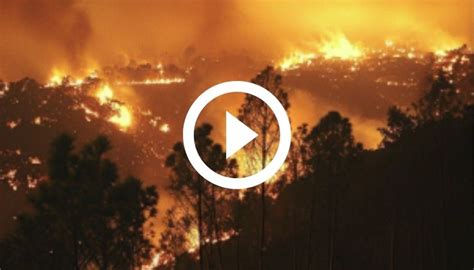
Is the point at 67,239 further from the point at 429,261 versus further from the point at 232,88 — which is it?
the point at 429,261

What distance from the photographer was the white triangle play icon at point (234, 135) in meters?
18.1

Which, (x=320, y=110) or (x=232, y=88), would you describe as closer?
(x=232, y=88)

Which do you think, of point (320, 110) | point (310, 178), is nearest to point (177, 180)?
point (310, 178)

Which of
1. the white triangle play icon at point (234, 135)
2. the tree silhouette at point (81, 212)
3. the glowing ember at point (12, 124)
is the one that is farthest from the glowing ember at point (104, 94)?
the tree silhouette at point (81, 212)

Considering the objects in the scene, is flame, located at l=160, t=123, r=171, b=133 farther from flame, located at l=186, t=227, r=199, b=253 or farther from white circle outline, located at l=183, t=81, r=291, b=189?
white circle outline, located at l=183, t=81, r=291, b=189

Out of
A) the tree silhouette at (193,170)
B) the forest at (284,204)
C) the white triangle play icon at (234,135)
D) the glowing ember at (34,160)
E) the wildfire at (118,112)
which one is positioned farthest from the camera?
the wildfire at (118,112)

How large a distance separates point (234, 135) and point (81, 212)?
276 inches

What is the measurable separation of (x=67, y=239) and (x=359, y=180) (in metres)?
34.8

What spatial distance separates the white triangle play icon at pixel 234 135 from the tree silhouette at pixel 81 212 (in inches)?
141

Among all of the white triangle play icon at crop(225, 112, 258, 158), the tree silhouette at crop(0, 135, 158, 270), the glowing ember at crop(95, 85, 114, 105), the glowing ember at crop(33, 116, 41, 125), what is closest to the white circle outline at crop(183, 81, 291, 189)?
the white triangle play icon at crop(225, 112, 258, 158)

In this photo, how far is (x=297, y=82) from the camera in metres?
178

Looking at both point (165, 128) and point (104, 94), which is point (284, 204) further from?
point (104, 94)

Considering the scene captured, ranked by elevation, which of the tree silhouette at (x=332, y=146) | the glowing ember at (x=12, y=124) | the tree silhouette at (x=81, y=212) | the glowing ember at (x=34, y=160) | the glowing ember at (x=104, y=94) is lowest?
the tree silhouette at (x=81, y=212)

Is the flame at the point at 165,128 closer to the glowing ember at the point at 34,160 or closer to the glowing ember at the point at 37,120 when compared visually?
the glowing ember at the point at 37,120
